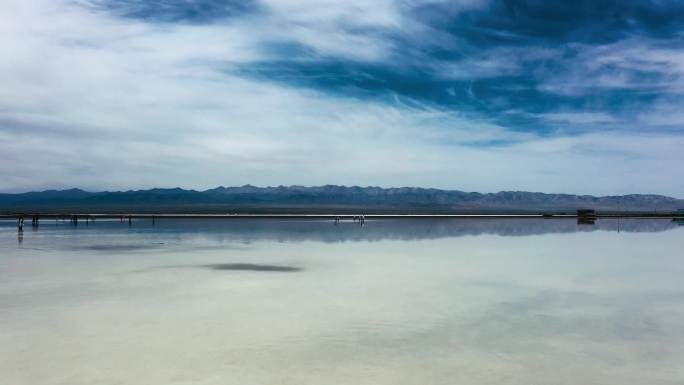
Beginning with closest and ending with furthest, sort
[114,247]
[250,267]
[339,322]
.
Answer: [339,322] → [250,267] → [114,247]

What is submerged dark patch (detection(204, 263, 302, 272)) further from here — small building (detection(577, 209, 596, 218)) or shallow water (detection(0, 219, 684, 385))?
small building (detection(577, 209, 596, 218))

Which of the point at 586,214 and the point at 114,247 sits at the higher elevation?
the point at 586,214

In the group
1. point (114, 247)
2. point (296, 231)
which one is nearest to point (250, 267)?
point (114, 247)

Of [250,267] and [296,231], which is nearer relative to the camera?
[250,267]

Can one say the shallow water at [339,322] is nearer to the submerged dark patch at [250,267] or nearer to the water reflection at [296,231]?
the submerged dark patch at [250,267]

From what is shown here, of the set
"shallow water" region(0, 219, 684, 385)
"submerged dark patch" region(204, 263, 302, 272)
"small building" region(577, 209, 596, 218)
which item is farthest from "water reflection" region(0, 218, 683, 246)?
"small building" region(577, 209, 596, 218)

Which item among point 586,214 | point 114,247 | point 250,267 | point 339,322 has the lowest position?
point 339,322

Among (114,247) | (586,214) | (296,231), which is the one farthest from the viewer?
(586,214)

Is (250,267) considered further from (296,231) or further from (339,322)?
(296,231)

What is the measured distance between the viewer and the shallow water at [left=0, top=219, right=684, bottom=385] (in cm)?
1109

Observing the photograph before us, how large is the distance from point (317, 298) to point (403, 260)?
12509 millimetres

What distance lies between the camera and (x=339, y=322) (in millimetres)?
15320

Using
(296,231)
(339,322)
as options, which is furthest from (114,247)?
(339,322)

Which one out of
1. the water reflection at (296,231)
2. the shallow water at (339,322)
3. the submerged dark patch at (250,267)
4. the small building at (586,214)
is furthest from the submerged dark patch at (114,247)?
the small building at (586,214)
